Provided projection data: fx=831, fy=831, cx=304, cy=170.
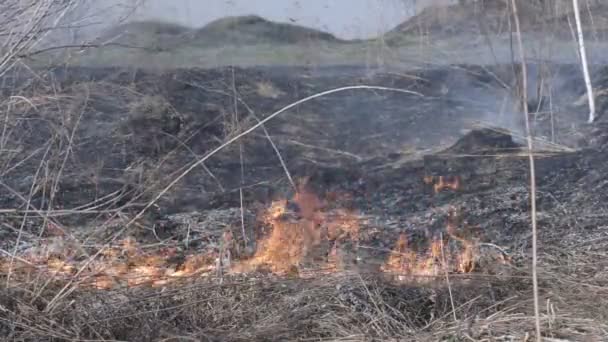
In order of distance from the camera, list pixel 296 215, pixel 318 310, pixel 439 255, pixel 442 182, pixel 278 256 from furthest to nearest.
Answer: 1. pixel 442 182
2. pixel 296 215
3. pixel 278 256
4. pixel 439 255
5. pixel 318 310

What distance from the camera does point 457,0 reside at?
11758 millimetres

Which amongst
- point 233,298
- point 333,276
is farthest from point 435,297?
point 233,298

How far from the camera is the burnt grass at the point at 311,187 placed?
13.2ft

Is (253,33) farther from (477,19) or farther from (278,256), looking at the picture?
(278,256)

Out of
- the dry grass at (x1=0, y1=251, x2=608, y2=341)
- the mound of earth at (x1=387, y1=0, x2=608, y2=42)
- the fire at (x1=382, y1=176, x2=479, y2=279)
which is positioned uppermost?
the mound of earth at (x1=387, y1=0, x2=608, y2=42)

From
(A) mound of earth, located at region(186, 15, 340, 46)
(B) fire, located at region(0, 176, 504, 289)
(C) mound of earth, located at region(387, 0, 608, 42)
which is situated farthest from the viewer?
(A) mound of earth, located at region(186, 15, 340, 46)

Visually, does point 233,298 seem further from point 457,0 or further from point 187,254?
point 457,0

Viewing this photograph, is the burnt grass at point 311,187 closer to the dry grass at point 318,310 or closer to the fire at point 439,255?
the dry grass at point 318,310

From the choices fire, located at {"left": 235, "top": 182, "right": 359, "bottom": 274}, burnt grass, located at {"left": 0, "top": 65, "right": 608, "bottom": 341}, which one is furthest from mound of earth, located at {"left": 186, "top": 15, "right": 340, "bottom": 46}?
fire, located at {"left": 235, "top": 182, "right": 359, "bottom": 274}

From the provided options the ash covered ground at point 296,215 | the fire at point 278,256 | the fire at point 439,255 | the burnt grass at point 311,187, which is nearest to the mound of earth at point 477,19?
Result: the burnt grass at point 311,187

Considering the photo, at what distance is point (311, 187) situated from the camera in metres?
6.78

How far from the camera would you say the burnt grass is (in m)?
4.02

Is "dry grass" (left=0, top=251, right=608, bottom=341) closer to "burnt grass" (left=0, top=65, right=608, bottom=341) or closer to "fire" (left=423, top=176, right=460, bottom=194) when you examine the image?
"burnt grass" (left=0, top=65, right=608, bottom=341)

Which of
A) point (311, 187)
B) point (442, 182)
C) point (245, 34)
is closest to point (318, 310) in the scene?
point (311, 187)
